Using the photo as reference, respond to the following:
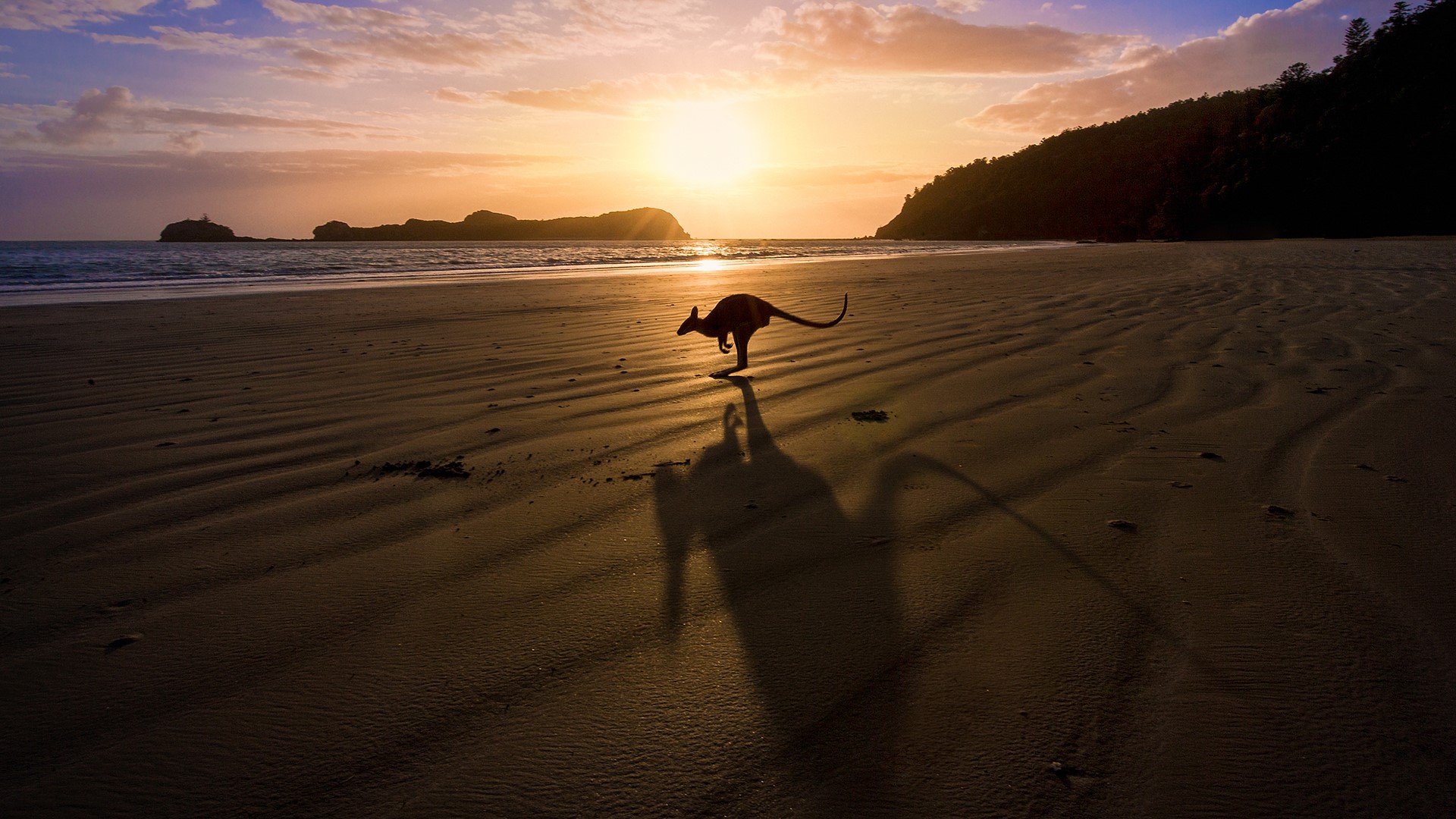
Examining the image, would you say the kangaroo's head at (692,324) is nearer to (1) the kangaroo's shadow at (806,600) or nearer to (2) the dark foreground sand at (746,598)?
(2) the dark foreground sand at (746,598)

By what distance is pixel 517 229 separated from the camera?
94.5 metres

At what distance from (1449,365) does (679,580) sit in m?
4.54

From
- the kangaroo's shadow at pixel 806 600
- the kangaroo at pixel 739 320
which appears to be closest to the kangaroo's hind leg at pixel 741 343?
the kangaroo at pixel 739 320

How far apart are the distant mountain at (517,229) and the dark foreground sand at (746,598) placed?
8521 centimetres

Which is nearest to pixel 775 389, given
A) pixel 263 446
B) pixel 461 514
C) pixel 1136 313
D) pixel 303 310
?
pixel 461 514

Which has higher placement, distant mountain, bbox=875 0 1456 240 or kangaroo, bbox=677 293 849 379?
distant mountain, bbox=875 0 1456 240

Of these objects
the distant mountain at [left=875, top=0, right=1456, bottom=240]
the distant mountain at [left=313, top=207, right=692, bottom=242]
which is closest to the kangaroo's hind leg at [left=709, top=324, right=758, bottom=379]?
the distant mountain at [left=875, top=0, right=1456, bottom=240]

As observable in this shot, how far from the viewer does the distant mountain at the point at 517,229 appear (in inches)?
3428

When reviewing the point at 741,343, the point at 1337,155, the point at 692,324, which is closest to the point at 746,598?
the point at 741,343

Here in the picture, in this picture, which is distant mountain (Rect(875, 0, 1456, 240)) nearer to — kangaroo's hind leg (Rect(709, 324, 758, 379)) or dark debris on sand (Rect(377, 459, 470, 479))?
kangaroo's hind leg (Rect(709, 324, 758, 379))

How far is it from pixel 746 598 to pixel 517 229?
99.5 metres

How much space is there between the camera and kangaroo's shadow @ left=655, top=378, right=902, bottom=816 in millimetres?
1229

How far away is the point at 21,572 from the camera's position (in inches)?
78.4

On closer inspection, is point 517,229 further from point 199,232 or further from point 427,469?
point 427,469
